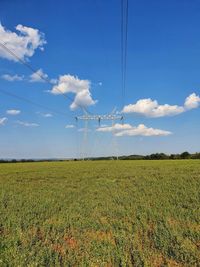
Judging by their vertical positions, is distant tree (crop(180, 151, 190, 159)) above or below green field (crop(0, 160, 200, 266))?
above

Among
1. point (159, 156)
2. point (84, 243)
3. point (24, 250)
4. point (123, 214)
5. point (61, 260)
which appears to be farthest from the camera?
point (159, 156)

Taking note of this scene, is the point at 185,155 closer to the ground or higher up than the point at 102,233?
higher up

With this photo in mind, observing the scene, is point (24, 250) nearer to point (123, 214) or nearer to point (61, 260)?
point (61, 260)

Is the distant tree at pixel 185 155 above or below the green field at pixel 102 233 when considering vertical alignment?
above

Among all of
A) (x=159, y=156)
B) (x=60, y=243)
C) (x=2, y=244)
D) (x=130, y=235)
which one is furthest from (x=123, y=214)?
(x=159, y=156)

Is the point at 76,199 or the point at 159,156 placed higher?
the point at 159,156

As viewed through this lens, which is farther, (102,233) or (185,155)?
(185,155)

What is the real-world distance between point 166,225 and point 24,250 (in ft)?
12.7

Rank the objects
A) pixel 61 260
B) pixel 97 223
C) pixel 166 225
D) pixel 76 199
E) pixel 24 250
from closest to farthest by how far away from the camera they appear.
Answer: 1. pixel 61 260
2. pixel 24 250
3. pixel 166 225
4. pixel 97 223
5. pixel 76 199

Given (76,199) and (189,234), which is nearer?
(189,234)

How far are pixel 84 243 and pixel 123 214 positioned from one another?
3.47m

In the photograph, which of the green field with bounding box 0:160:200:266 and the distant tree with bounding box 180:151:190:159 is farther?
the distant tree with bounding box 180:151:190:159

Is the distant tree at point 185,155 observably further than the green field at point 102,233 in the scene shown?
Yes

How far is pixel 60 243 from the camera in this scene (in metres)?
8.20
